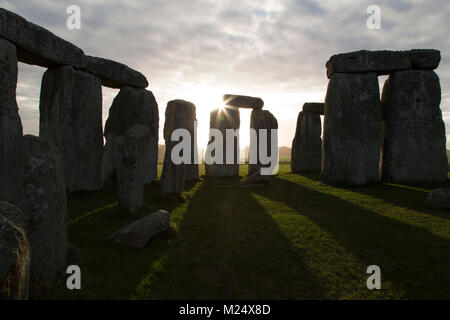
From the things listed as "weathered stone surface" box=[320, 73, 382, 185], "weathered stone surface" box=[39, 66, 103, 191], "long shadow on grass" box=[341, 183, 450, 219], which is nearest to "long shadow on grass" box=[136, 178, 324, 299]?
"long shadow on grass" box=[341, 183, 450, 219]

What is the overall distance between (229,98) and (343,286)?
39.0 feet

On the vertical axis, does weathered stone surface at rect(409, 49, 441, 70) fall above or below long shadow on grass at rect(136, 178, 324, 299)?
above

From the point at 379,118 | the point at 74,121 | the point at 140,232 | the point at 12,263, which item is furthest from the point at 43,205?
the point at 379,118

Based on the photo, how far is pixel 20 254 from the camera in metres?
2.20

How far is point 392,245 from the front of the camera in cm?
448

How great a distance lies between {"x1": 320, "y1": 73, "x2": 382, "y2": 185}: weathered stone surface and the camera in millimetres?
10375

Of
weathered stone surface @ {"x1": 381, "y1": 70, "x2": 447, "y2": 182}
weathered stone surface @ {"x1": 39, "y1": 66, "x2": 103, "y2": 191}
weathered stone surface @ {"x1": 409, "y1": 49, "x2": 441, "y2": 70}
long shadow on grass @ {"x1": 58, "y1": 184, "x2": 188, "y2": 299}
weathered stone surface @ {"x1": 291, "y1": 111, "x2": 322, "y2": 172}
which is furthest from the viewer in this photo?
weathered stone surface @ {"x1": 291, "y1": 111, "x2": 322, "y2": 172}

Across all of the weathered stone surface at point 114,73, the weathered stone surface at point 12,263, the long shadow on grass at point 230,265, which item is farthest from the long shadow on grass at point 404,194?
the weathered stone surface at point 114,73

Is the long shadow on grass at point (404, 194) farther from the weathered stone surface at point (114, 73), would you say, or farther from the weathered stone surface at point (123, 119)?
the weathered stone surface at point (114, 73)

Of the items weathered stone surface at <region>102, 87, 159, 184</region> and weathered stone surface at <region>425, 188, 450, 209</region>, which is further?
weathered stone surface at <region>102, 87, 159, 184</region>

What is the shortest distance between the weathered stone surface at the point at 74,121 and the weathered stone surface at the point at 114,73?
0.41 meters

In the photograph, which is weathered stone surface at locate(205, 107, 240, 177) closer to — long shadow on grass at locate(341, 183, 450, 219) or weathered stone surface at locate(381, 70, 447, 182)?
long shadow on grass at locate(341, 183, 450, 219)

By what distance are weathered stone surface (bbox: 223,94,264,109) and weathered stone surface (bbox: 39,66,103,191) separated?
6683 millimetres

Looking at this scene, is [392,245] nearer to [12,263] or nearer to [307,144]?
[12,263]
